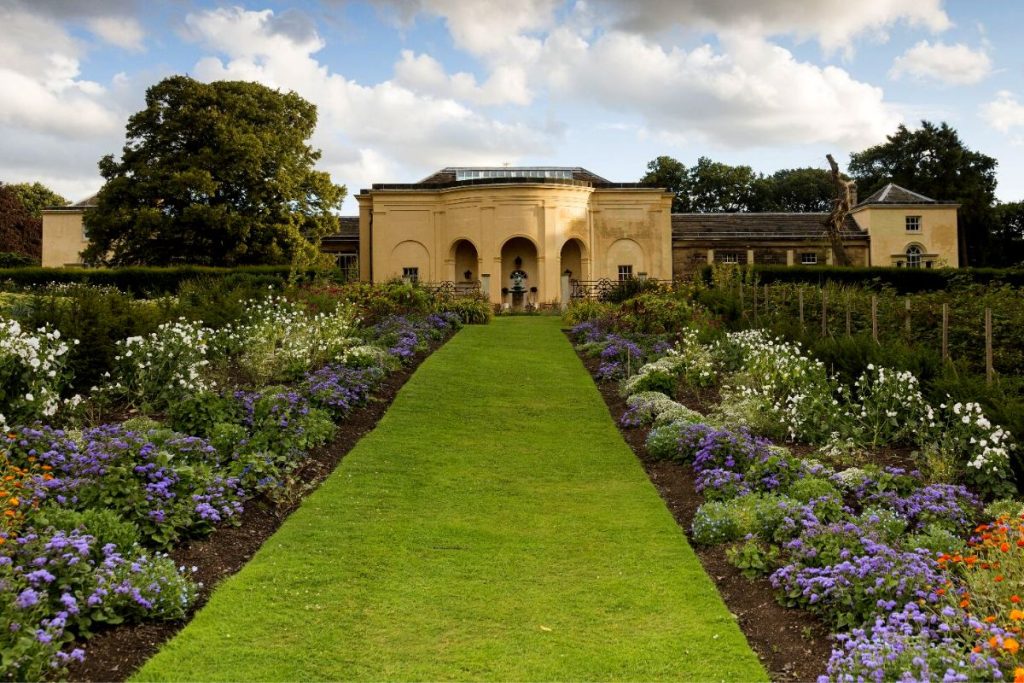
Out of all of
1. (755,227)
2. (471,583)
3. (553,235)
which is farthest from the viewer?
(755,227)

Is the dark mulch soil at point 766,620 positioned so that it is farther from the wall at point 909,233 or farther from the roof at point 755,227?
the wall at point 909,233

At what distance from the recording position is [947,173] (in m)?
57.8

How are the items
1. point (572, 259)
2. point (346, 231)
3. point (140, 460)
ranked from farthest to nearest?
1. point (346, 231)
2. point (572, 259)
3. point (140, 460)

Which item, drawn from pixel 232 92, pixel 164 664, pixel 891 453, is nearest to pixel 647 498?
pixel 891 453

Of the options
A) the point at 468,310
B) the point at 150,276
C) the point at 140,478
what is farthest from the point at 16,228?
the point at 140,478

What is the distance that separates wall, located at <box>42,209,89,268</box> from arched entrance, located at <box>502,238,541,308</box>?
21863mm

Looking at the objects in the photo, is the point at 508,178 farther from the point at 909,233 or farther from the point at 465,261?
the point at 909,233

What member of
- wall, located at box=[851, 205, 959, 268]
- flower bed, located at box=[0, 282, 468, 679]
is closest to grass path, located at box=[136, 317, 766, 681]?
flower bed, located at box=[0, 282, 468, 679]

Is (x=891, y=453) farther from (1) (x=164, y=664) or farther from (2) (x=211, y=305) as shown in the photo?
(2) (x=211, y=305)

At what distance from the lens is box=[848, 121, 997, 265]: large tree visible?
54312mm

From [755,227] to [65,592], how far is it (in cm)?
4292

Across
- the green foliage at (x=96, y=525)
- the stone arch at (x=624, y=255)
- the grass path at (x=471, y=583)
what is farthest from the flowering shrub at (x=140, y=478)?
the stone arch at (x=624, y=255)

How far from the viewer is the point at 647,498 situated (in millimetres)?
9008

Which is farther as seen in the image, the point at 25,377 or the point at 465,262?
the point at 465,262
